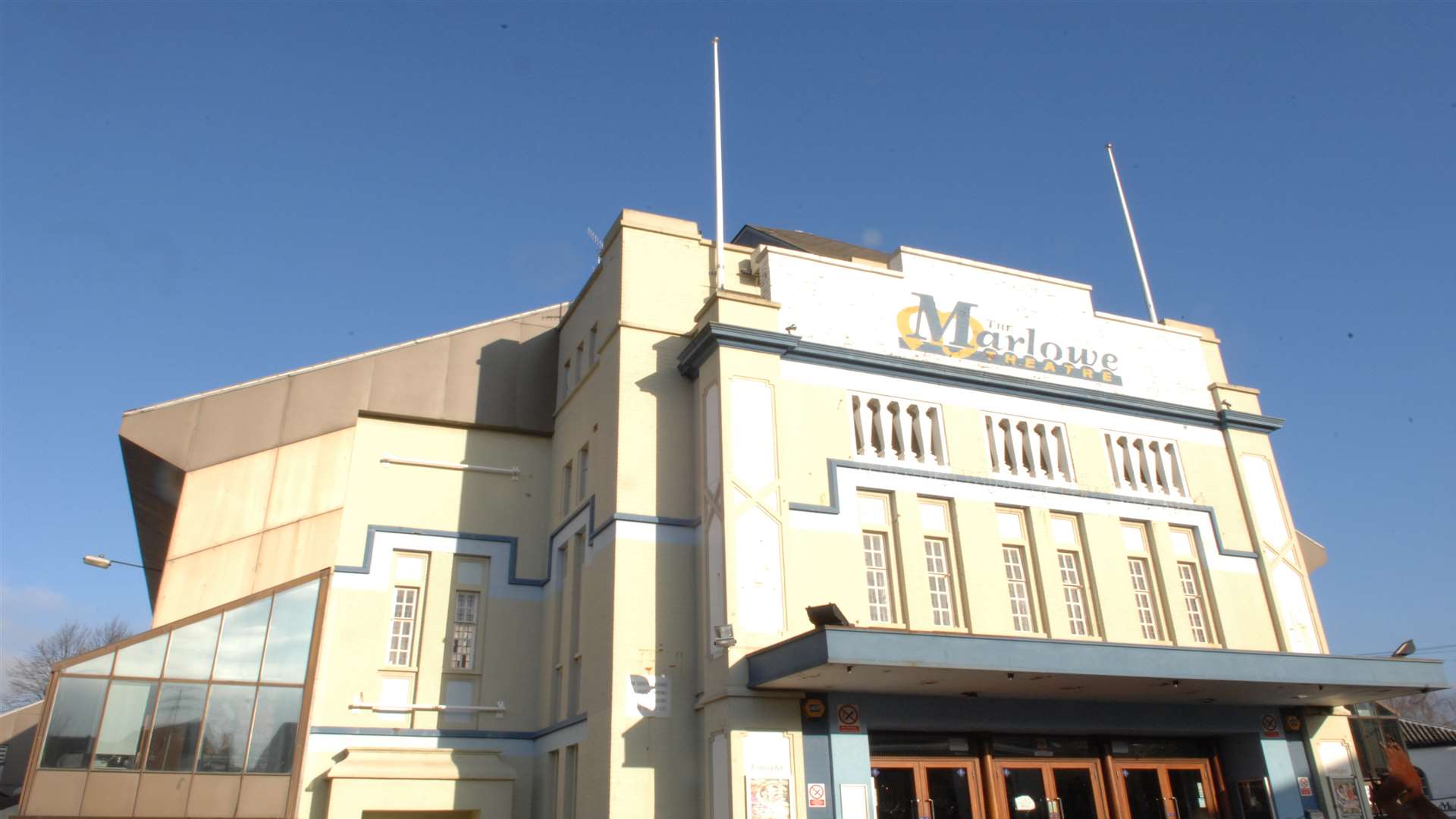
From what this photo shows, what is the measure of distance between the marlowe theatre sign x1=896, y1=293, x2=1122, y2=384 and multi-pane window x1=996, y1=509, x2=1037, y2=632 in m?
3.59

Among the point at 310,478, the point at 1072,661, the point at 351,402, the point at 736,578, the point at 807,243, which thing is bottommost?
the point at 1072,661

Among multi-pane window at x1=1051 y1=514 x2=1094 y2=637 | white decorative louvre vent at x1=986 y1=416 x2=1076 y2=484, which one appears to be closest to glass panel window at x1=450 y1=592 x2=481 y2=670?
white decorative louvre vent at x1=986 y1=416 x2=1076 y2=484

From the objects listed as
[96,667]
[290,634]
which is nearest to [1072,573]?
[290,634]

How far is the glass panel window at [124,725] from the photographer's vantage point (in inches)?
724

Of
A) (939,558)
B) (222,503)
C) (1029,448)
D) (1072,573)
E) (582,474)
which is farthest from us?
(222,503)

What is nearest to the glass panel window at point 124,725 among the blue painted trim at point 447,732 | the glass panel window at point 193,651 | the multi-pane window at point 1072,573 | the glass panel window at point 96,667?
the glass panel window at point 96,667

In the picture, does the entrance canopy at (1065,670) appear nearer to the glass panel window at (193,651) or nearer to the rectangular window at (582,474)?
the rectangular window at (582,474)

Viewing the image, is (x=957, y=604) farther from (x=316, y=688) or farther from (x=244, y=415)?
(x=244, y=415)

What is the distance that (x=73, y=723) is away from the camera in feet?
60.3

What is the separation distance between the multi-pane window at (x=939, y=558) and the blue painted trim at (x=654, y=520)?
14.9 feet

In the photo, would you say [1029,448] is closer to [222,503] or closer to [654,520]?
[654,520]

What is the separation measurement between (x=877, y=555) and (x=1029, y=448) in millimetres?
4745

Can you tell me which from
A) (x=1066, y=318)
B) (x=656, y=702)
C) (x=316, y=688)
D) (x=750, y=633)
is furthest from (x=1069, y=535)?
(x=316, y=688)

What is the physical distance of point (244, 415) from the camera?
23406mm
